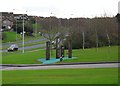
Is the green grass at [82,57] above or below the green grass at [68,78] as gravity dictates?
above

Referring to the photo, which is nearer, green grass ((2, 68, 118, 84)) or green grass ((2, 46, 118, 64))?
green grass ((2, 68, 118, 84))

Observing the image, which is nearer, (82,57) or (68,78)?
(68,78)

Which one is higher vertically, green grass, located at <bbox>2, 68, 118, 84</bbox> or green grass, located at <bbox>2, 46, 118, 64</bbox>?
green grass, located at <bbox>2, 46, 118, 64</bbox>

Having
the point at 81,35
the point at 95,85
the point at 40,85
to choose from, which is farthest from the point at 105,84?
the point at 81,35

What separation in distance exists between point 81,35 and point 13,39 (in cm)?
4865

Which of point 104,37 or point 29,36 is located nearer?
point 104,37

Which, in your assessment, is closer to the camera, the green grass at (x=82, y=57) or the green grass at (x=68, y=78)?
the green grass at (x=68, y=78)

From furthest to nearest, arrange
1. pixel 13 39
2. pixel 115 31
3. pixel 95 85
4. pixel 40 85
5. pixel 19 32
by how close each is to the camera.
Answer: pixel 19 32, pixel 13 39, pixel 115 31, pixel 40 85, pixel 95 85

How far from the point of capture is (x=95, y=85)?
48.0 ft

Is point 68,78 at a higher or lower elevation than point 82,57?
lower

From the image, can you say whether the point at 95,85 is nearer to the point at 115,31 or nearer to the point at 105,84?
the point at 105,84

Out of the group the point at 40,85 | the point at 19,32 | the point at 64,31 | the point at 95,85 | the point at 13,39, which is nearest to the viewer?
the point at 95,85

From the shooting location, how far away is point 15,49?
7569 centimetres

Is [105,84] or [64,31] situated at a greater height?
[64,31]
